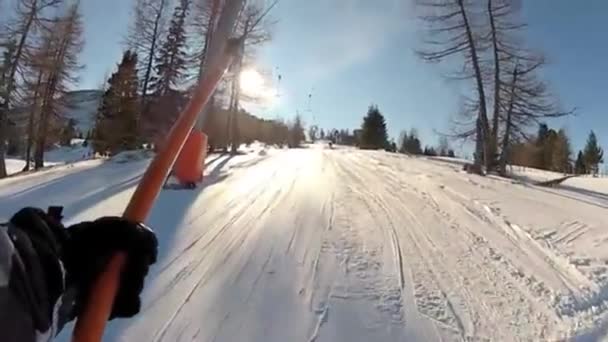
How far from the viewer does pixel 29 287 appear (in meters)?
0.71

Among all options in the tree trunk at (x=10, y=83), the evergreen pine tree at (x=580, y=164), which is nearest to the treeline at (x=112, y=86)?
the tree trunk at (x=10, y=83)

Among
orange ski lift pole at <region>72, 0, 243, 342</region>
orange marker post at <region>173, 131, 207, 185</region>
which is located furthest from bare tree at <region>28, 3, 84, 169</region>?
orange ski lift pole at <region>72, 0, 243, 342</region>

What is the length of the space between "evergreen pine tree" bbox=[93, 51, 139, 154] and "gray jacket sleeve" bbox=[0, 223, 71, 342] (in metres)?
29.7

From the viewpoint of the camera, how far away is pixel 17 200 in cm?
788

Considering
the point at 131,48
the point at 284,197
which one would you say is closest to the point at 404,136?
the point at 131,48

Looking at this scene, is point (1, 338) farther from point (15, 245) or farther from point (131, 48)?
point (131, 48)

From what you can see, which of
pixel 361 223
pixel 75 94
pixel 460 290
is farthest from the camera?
pixel 75 94

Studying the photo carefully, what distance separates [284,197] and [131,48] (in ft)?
75.1

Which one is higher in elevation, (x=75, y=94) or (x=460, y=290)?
(x=75, y=94)

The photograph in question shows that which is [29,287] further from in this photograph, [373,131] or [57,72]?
[373,131]

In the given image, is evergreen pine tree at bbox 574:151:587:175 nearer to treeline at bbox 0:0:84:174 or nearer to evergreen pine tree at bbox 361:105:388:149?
evergreen pine tree at bbox 361:105:388:149

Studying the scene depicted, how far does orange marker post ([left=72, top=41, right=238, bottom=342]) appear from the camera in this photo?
812 mm

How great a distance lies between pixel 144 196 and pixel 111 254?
0.16 meters

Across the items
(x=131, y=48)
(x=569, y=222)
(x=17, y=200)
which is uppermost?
(x=131, y=48)
